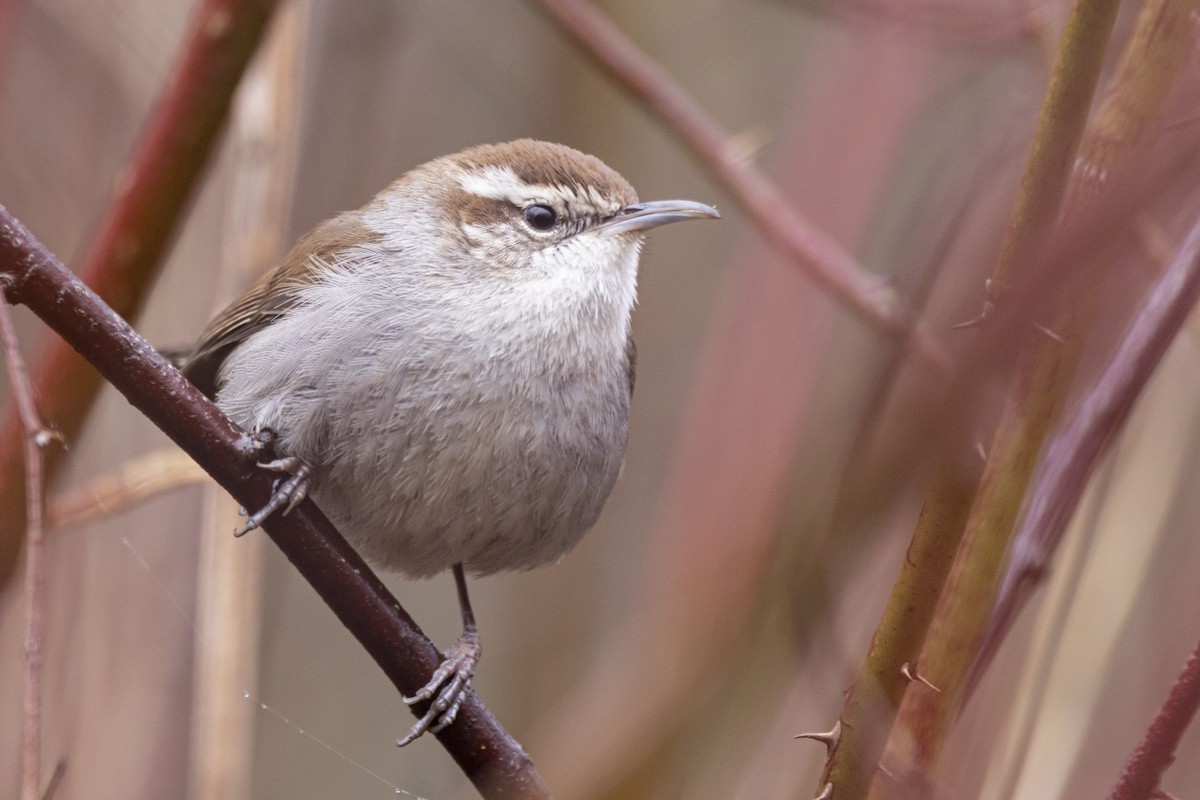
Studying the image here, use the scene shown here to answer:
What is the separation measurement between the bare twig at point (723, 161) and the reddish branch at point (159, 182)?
93cm

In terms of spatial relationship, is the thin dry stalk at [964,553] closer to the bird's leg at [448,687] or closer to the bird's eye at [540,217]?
the bird's leg at [448,687]

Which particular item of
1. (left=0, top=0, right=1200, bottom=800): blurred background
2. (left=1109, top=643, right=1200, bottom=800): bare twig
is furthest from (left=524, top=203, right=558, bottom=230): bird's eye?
(left=1109, top=643, right=1200, bottom=800): bare twig

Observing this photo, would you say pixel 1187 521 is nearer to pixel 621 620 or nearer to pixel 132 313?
pixel 621 620

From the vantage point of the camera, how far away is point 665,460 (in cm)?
530

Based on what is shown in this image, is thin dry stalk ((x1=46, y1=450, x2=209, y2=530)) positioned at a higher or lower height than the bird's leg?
higher

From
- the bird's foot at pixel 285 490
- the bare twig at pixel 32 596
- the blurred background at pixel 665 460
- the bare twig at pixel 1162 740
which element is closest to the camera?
the bare twig at pixel 1162 740

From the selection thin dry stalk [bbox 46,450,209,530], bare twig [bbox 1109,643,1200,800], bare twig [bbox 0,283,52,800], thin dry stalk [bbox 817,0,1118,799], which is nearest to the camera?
bare twig [bbox 1109,643,1200,800]

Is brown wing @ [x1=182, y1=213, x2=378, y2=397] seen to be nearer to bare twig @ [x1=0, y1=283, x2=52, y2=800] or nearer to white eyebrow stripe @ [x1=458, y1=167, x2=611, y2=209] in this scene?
white eyebrow stripe @ [x1=458, y1=167, x2=611, y2=209]

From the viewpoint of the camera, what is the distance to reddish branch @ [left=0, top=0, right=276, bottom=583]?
2.73 meters

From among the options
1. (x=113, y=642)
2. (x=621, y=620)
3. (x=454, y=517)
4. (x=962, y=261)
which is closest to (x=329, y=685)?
(x=621, y=620)

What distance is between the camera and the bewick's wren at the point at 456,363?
2742mm

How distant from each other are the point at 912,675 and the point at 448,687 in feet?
5.08

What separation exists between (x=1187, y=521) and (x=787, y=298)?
4.21ft

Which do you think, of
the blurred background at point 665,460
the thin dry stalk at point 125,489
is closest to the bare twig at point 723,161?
the blurred background at point 665,460
